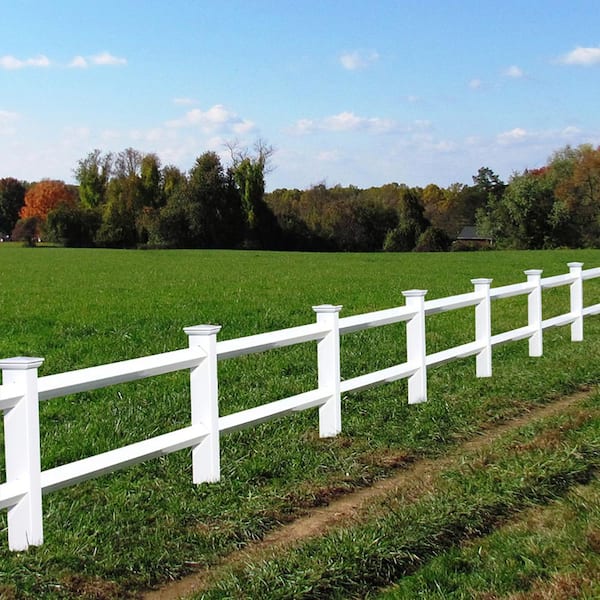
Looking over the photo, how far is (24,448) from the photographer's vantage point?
5.11 m

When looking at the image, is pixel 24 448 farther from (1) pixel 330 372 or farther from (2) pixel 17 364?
(1) pixel 330 372

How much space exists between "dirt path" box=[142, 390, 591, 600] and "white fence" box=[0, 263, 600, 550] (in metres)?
0.98

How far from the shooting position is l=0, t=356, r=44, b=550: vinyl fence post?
5.10 metres

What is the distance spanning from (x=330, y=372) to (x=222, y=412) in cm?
172

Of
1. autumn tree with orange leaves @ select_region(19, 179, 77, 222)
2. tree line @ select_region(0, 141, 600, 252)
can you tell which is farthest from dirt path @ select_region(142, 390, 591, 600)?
autumn tree with orange leaves @ select_region(19, 179, 77, 222)

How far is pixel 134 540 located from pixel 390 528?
1.57m

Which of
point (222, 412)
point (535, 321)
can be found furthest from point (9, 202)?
point (222, 412)

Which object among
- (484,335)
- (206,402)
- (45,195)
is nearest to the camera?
(206,402)

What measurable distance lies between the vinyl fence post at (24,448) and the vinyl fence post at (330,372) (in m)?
3.33

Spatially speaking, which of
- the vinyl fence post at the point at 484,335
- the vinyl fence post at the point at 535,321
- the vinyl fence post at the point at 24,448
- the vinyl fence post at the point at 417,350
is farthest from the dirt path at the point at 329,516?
the vinyl fence post at the point at 535,321

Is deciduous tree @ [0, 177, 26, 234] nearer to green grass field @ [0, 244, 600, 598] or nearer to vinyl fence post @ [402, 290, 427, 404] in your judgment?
green grass field @ [0, 244, 600, 598]

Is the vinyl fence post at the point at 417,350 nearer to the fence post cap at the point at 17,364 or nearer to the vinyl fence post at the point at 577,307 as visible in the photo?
the fence post cap at the point at 17,364

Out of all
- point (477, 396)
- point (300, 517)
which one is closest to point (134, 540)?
point (300, 517)

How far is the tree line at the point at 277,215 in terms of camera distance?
275ft
